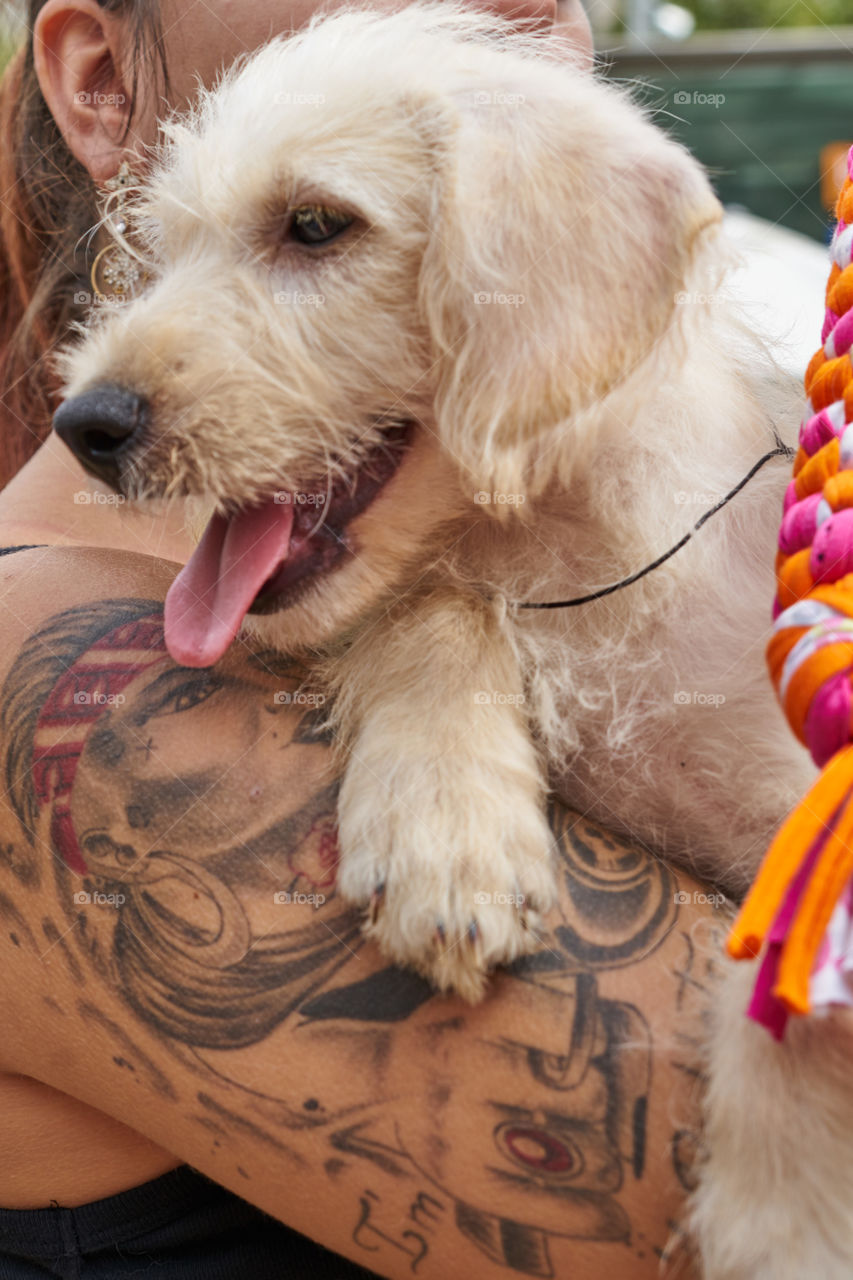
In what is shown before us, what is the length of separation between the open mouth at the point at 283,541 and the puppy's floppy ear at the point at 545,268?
15 centimetres

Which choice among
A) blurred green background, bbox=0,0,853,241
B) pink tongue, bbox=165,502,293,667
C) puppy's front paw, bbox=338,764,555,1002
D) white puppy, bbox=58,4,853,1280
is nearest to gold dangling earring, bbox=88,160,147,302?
white puppy, bbox=58,4,853,1280

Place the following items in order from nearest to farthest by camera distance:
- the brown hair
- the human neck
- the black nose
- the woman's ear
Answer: the black nose
the human neck
the woman's ear
the brown hair

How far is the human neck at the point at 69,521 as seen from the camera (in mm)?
2016

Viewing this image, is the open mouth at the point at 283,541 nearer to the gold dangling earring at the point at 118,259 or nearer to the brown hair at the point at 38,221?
the gold dangling earring at the point at 118,259

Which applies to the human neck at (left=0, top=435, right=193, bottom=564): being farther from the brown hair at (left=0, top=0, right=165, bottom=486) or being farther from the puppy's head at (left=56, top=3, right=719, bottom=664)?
the puppy's head at (left=56, top=3, right=719, bottom=664)

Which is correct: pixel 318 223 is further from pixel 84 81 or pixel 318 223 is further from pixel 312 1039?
pixel 312 1039

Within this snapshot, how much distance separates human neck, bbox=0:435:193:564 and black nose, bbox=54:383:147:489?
386 millimetres

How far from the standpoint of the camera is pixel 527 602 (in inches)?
66.5

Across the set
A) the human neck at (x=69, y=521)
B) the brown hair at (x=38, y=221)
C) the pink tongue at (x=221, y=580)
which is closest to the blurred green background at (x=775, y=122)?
the brown hair at (x=38, y=221)

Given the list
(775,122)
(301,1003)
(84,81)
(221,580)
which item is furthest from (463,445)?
(775,122)

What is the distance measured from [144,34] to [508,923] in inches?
66.9

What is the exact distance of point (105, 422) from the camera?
154 cm

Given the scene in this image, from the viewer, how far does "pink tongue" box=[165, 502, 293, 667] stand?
5.00 ft

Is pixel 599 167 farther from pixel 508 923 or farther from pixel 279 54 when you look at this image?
pixel 508 923
